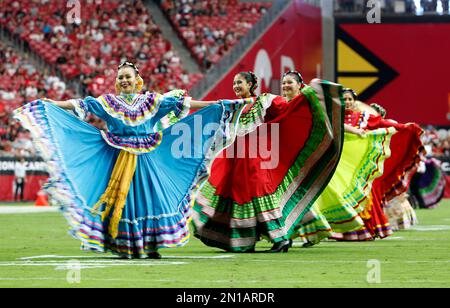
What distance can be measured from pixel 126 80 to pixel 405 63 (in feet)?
92.2

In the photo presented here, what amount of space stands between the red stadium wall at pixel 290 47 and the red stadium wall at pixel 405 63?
888 mm

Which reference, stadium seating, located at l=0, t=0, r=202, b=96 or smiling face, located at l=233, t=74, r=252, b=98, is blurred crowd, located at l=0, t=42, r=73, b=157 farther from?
smiling face, located at l=233, t=74, r=252, b=98

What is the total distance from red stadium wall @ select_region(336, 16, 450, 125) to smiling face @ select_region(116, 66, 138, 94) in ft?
87.3

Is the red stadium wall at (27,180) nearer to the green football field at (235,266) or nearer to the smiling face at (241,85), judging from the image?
the green football field at (235,266)

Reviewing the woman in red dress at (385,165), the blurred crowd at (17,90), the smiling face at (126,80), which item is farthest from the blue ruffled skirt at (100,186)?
the blurred crowd at (17,90)

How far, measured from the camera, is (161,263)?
12.0 meters

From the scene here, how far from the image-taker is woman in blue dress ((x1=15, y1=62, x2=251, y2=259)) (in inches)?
490

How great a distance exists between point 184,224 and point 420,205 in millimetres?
17897

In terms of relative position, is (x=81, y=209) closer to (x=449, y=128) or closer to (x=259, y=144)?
(x=259, y=144)

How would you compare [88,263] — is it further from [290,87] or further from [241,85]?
[290,87]

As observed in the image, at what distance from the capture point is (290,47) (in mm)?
39344

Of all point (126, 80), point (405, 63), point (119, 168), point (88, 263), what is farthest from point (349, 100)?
point (405, 63)

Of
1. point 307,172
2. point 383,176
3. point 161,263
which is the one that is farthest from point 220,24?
point 161,263

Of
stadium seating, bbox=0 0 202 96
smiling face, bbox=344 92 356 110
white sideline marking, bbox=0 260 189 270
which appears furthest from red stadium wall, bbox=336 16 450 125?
white sideline marking, bbox=0 260 189 270
